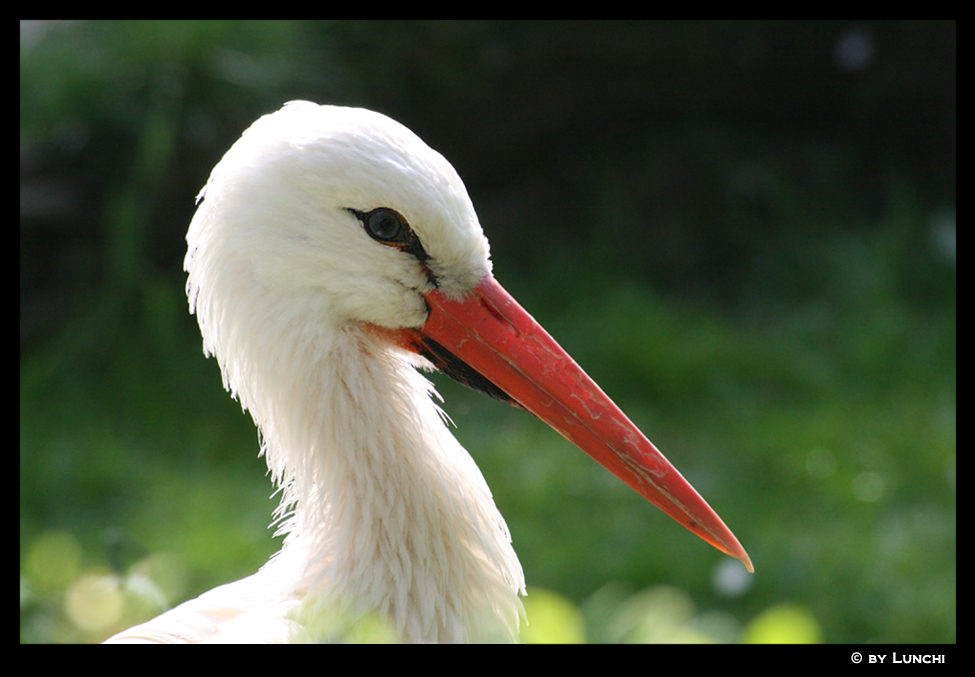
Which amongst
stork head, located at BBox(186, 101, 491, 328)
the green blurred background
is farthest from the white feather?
the green blurred background

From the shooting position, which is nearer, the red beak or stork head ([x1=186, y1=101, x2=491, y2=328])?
stork head ([x1=186, y1=101, x2=491, y2=328])

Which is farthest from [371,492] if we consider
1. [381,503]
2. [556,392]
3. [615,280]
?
[615,280]

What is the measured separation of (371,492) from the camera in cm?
130

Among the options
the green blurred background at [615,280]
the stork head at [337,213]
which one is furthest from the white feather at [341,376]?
the green blurred background at [615,280]

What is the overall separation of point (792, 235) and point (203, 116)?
98.8 inches

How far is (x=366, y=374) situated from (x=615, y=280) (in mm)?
2732

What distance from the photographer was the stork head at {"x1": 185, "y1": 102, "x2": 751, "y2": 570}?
1227 mm

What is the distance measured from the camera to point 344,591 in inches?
50.0

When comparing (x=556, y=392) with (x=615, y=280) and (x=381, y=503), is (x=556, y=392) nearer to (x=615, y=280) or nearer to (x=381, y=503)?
(x=381, y=503)

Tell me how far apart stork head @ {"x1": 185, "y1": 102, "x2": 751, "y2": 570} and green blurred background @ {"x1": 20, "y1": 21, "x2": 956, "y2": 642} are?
1.18 m

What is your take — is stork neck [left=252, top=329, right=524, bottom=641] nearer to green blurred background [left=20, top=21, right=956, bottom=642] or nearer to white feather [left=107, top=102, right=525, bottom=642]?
white feather [left=107, top=102, right=525, bottom=642]

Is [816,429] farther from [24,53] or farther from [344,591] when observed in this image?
[24,53]

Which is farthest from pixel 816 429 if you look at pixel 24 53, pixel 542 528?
pixel 24 53

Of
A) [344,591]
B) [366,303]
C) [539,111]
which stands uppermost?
[539,111]
